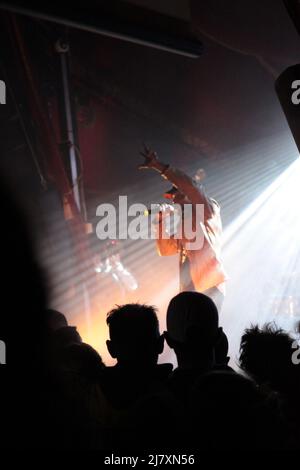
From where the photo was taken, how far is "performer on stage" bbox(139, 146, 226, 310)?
157 inches

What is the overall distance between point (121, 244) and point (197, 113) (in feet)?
10.2

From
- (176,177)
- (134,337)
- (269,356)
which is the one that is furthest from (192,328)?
(176,177)

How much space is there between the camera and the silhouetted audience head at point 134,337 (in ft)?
5.70

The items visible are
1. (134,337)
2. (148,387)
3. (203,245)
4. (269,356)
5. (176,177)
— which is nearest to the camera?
(148,387)

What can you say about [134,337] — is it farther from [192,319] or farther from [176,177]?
[176,177]

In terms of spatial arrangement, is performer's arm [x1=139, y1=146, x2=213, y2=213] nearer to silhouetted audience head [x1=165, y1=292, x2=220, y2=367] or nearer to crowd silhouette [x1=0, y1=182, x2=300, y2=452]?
crowd silhouette [x1=0, y1=182, x2=300, y2=452]

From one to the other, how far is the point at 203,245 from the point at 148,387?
8.56ft

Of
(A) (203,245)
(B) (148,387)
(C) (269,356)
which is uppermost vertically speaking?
(A) (203,245)

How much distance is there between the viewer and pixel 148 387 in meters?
1.63

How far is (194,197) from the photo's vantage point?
4051mm

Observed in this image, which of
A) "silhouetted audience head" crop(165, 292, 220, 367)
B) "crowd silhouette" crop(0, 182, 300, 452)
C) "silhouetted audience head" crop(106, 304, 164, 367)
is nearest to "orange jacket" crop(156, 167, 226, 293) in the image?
"crowd silhouette" crop(0, 182, 300, 452)

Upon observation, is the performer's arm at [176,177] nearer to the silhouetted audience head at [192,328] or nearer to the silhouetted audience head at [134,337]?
the silhouetted audience head at [192,328]
